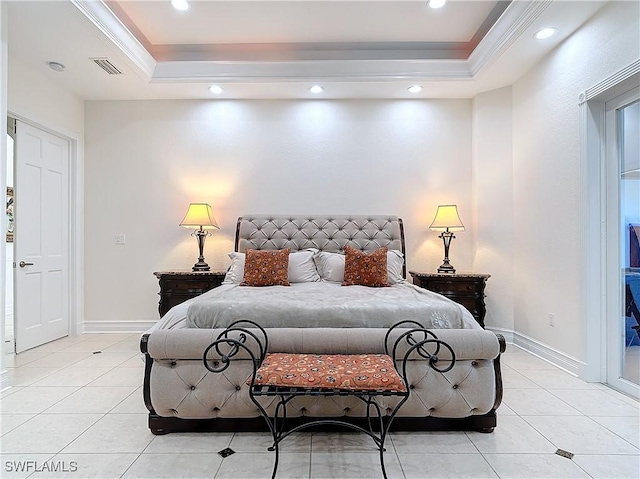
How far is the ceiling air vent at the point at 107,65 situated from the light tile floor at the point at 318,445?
291cm

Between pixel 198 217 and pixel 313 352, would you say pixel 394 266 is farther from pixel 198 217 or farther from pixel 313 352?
pixel 198 217

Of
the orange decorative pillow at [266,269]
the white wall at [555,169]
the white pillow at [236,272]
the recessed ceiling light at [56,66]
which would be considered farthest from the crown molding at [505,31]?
the recessed ceiling light at [56,66]

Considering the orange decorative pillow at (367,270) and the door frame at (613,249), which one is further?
the orange decorative pillow at (367,270)

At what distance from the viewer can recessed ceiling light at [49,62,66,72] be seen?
11.7ft

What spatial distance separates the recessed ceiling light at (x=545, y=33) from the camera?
118 inches

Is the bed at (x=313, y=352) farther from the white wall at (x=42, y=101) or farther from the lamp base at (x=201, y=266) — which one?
the white wall at (x=42, y=101)

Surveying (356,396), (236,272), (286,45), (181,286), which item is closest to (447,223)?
(236,272)

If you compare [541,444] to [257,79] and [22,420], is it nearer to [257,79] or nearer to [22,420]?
[22,420]

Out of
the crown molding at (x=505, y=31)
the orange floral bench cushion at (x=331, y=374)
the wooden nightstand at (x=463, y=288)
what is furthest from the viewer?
the wooden nightstand at (x=463, y=288)

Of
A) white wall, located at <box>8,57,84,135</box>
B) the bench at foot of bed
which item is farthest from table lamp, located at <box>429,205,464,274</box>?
white wall, located at <box>8,57,84,135</box>

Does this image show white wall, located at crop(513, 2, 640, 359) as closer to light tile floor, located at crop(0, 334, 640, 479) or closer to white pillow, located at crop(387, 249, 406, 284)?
light tile floor, located at crop(0, 334, 640, 479)

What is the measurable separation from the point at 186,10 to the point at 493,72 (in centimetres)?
301

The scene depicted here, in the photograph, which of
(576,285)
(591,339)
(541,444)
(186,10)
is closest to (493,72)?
(576,285)

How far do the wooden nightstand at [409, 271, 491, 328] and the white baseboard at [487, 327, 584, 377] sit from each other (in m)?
0.46
